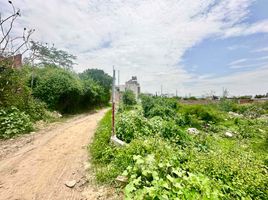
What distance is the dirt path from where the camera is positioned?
125 inches

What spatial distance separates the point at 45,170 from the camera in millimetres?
4027

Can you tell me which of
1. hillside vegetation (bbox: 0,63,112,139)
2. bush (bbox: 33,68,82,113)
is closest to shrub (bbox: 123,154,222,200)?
hillside vegetation (bbox: 0,63,112,139)

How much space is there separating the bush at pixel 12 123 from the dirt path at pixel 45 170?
0.80 m

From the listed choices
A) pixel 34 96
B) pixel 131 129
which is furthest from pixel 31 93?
pixel 131 129

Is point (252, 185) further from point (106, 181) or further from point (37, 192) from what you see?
point (37, 192)

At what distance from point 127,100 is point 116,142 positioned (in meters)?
18.8

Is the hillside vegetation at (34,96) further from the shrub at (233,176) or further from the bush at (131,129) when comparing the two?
the shrub at (233,176)

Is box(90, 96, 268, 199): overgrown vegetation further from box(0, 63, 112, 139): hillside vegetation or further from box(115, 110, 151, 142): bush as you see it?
box(0, 63, 112, 139): hillside vegetation

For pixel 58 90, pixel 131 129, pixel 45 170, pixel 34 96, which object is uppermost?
pixel 58 90

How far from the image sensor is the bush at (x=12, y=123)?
657 cm

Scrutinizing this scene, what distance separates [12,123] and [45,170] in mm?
3979

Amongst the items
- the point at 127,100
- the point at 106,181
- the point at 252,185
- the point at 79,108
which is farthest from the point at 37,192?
the point at 127,100

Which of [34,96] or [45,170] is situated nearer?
[45,170]

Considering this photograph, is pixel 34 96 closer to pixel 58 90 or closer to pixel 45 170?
pixel 58 90
